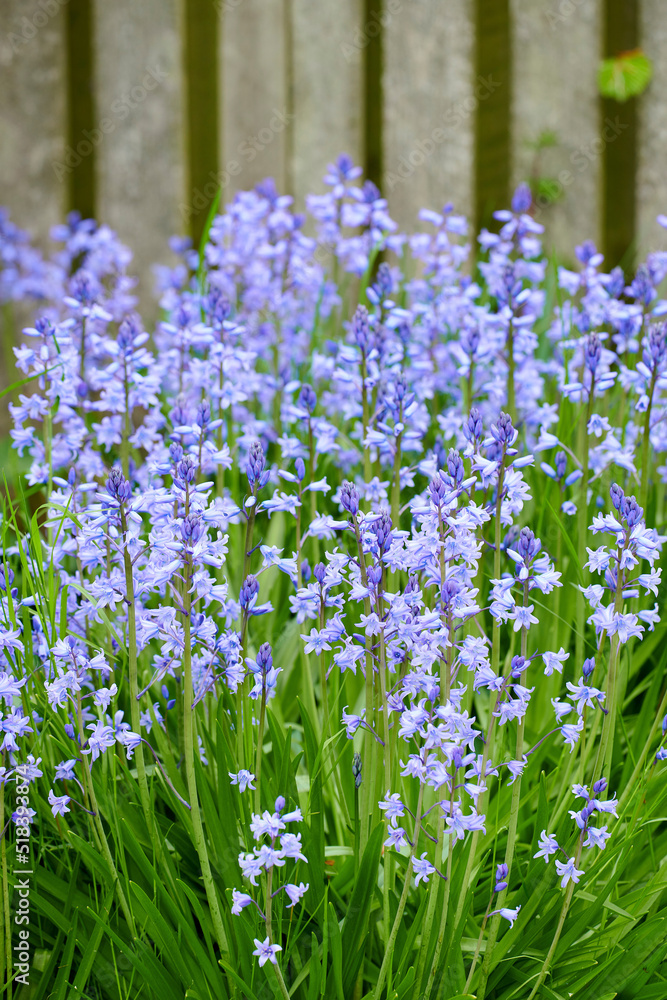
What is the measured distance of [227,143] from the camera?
393 centimetres

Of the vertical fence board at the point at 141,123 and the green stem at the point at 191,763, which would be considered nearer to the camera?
the green stem at the point at 191,763

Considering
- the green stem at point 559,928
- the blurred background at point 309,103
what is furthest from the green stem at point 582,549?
the blurred background at point 309,103

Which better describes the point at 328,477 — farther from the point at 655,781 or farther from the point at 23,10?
the point at 23,10

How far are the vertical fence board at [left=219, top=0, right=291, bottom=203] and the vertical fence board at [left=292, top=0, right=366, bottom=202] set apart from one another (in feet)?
0.23

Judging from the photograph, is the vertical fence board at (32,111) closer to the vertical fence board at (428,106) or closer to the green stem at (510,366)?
the vertical fence board at (428,106)

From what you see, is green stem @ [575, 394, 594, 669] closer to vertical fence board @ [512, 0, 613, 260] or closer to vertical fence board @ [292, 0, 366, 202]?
vertical fence board @ [292, 0, 366, 202]

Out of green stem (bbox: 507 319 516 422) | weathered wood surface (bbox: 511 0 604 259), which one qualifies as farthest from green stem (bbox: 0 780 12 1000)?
weathered wood surface (bbox: 511 0 604 259)

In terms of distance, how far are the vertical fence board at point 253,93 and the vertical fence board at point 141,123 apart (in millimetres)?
221

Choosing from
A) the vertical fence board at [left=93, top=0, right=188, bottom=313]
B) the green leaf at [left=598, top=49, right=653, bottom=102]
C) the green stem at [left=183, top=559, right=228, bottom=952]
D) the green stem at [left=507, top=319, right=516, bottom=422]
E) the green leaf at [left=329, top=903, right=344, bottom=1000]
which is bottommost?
the green leaf at [left=329, top=903, right=344, bottom=1000]

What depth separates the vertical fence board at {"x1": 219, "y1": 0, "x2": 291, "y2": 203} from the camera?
3898mm

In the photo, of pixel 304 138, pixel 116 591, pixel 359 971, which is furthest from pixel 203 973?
pixel 304 138

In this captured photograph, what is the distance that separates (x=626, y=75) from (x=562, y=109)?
0.35 m

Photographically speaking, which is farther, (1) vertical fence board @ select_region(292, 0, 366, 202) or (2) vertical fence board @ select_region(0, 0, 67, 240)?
(1) vertical fence board @ select_region(292, 0, 366, 202)

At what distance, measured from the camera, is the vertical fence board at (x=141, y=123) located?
13.0 feet
